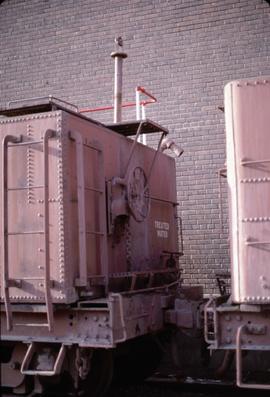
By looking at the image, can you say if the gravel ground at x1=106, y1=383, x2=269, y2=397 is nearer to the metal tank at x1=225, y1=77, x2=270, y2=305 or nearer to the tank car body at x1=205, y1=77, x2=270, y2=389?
the tank car body at x1=205, y1=77, x2=270, y2=389

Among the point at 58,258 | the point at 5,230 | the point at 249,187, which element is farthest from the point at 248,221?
the point at 5,230

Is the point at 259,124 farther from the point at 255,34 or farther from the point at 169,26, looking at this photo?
the point at 169,26

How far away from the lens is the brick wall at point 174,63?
10781 mm

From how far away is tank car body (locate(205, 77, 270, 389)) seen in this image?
576 cm

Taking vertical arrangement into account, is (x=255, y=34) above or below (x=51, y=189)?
above

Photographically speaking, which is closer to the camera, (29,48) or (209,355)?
(209,355)

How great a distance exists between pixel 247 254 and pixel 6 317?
2.59m

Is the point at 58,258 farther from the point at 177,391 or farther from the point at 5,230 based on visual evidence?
the point at 177,391

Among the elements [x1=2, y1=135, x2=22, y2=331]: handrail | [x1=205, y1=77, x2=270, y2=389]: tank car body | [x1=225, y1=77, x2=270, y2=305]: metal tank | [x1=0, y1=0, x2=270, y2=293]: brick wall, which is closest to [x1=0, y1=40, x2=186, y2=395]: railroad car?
[x1=2, y1=135, x2=22, y2=331]: handrail

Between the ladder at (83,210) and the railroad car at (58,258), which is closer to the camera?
the railroad car at (58,258)

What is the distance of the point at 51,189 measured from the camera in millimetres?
6105

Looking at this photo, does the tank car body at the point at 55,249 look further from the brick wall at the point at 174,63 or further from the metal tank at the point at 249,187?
the brick wall at the point at 174,63

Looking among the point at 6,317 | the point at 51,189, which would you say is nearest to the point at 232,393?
the point at 6,317

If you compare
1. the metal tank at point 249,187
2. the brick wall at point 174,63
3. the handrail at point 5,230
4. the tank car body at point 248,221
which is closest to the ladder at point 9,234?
the handrail at point 5,230
